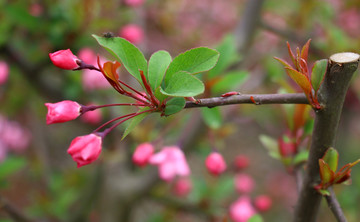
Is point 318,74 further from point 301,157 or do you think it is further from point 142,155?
point 142,155

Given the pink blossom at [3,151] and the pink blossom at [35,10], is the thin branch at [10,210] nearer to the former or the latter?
the pink blossom at [35,10]

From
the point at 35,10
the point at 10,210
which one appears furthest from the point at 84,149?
the point at 35,10

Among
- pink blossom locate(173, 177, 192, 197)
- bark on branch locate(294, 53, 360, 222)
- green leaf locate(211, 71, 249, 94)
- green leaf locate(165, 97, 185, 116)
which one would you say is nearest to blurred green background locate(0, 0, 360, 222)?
green leaf locate(211, 71, 249, 94)

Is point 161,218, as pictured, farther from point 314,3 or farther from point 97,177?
point 314,3

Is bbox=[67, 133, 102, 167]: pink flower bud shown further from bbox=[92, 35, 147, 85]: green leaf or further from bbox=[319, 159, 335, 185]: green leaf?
bbox=[319, 159, 335, 185]: green leaf

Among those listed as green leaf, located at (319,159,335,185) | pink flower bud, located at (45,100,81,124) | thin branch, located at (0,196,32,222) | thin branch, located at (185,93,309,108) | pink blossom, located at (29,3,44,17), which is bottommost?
thin branch, located at (0,196,32,222)

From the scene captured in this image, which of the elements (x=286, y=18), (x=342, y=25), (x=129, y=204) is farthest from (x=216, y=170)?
(x=342, y=25)

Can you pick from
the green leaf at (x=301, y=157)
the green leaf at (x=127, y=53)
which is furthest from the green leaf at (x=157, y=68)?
the green leaf at (x=301, y=157)
